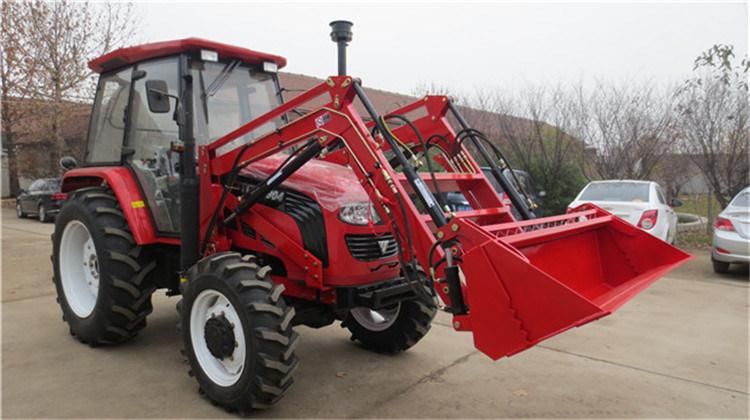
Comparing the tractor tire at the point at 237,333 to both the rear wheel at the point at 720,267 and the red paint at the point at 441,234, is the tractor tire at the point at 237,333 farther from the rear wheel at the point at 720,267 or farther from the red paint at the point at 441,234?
the rear wheel at the point at 720,267

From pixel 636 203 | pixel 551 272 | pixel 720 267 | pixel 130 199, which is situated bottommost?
pixel 720 267

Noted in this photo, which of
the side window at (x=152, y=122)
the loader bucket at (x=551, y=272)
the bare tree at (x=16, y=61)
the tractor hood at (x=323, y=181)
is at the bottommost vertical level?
the loader bucket at (x=551, y=272)

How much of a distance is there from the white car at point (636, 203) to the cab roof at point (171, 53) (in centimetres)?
548

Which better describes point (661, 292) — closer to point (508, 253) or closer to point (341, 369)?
point (341, 369)

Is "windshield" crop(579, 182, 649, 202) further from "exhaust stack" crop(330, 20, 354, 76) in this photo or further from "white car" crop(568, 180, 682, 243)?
"exhaust stack" crop(330, 20, 354, 76)

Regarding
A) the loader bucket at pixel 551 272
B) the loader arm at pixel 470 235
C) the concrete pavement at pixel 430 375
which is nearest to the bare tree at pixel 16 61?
the concrete pavement at pixel 430 375

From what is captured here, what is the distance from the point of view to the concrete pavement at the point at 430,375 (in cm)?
358

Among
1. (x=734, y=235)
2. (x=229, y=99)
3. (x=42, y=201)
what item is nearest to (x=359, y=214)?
(x=229, y=99)

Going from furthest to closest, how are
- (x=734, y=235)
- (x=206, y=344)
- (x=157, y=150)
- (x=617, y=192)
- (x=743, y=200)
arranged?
1. (x=617, y=192)
2. (x=743, y=200)
3. (x=734, y=235)
4. (x=157, y=150)
5. (x=206, y=344)

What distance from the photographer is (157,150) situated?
175 inches

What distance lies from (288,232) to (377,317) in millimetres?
1460

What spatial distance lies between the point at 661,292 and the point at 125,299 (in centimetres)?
660

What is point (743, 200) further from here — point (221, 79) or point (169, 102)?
point (169, 102)

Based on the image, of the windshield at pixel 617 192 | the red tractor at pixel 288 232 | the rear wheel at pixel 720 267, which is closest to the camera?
the red tractor at pixel 288 232
